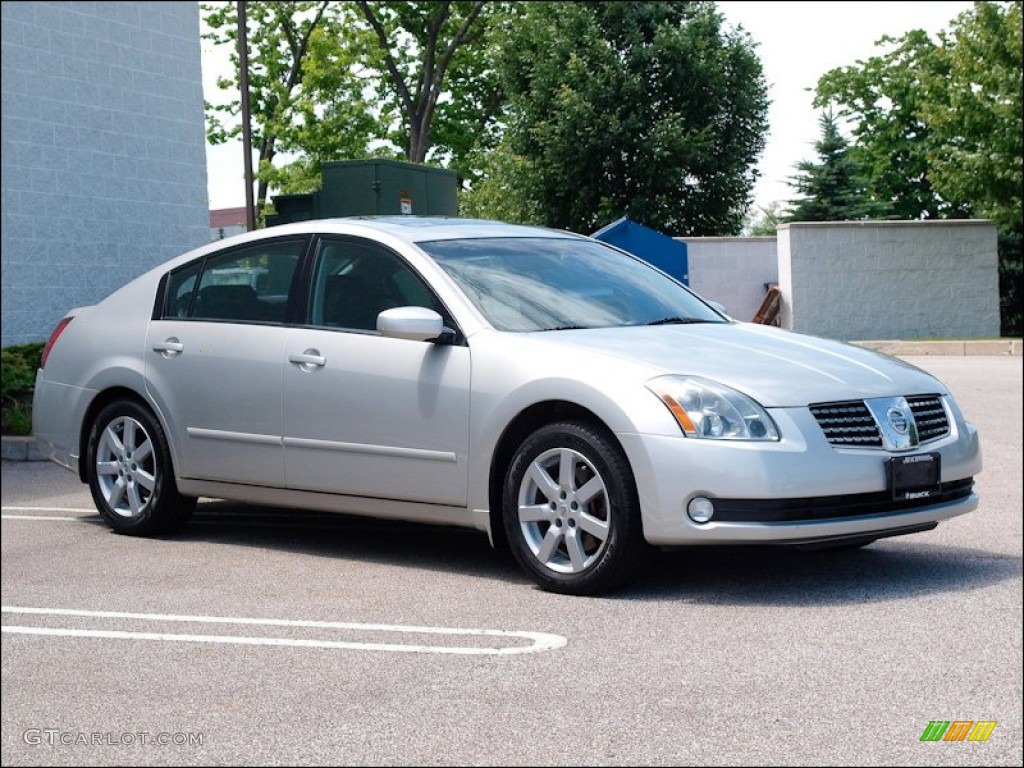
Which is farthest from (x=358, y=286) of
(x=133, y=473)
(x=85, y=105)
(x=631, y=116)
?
(x=631, y=116)

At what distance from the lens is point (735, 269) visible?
102ft

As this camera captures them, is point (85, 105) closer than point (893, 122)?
Yes

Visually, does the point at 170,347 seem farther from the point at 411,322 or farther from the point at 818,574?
the point at 818,574

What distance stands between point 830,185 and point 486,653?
119 feet

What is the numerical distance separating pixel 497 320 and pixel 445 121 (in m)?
41.5

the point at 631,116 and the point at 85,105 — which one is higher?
the point at 631,116

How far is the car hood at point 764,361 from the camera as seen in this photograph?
5.64 metres

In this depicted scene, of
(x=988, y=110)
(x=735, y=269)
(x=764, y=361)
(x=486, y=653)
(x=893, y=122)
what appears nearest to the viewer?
(x=486, y=653)

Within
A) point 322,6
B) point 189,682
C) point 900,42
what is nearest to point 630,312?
point 189,682

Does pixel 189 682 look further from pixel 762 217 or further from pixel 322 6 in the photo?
pixel 762 217

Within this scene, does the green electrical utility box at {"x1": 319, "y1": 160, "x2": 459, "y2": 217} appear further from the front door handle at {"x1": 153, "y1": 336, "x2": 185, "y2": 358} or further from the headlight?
the headlight

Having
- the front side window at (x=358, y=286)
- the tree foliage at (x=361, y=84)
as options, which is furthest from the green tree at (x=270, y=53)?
the front side window at (x=358, y=286)

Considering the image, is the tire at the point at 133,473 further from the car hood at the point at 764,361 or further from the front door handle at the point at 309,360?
the car hood at the point at 764,361

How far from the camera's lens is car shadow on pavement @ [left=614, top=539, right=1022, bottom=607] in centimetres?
569
